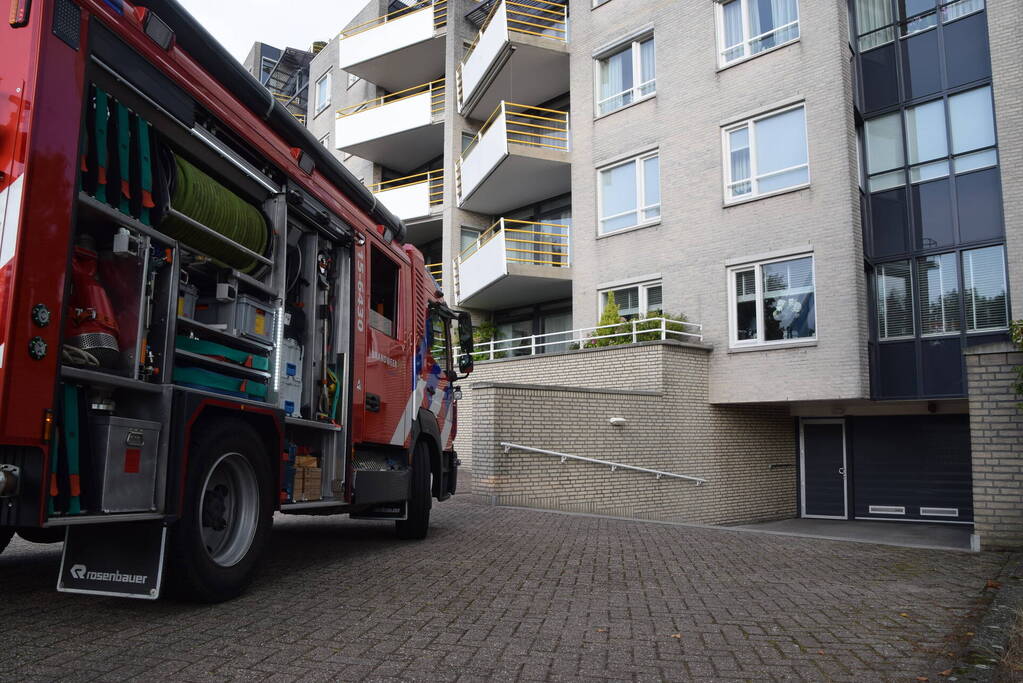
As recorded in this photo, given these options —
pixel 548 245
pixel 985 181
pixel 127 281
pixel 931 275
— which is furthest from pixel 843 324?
pixel 127 281

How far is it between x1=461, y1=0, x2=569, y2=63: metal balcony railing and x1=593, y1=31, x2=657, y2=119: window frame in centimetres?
173

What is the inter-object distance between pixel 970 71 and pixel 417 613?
1559 cm

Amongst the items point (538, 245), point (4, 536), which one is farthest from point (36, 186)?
point (538, 245)

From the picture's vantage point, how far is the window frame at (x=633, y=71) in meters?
19.1

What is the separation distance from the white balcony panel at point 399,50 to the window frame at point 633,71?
316 inches

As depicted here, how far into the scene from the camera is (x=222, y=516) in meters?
5.00

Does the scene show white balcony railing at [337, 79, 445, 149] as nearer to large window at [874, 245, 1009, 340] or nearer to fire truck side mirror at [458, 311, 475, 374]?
large window at [874, 245, 1009, 340]

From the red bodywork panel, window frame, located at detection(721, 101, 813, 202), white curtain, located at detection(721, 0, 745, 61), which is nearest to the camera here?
the red bodywork panel

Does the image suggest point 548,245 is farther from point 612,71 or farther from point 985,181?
point 985,181

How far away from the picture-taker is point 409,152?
2811cm

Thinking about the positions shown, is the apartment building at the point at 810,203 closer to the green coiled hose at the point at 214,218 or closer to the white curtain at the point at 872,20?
the white curtain at the point at 872,20

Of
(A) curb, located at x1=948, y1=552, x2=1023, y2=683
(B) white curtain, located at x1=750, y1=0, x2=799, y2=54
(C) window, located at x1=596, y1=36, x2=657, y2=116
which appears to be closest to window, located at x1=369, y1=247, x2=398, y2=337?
(A) curb, located at x1=948, y1=552, x2=1023, y2=683

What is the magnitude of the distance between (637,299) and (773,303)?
345 centimetres

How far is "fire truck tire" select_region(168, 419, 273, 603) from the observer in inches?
177
